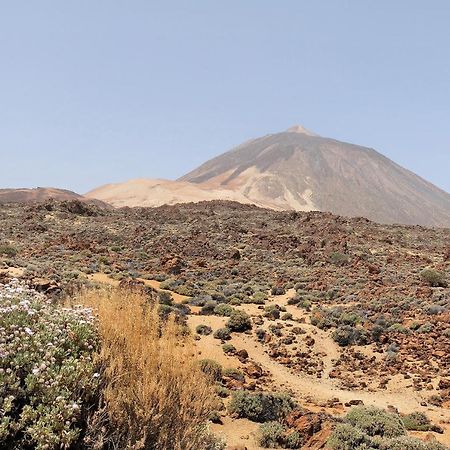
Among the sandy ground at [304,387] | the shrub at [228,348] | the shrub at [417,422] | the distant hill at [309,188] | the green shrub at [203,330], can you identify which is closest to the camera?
the sandy ground at [304,387]

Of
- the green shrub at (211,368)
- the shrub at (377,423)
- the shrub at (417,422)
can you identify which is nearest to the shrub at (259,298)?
the green shrub at (211,368)

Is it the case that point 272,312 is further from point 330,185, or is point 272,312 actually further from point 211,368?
point 330,185

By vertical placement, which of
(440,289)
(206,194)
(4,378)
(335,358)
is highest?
(206,194)

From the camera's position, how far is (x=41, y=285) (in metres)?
14.8

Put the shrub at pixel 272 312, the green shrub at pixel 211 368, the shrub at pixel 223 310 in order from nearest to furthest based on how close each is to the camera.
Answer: the green shrub at pixel 211 368 → the shrub at pixel 223 310 → the shrub at pixel 272 312

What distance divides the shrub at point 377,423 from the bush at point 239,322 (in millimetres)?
7755

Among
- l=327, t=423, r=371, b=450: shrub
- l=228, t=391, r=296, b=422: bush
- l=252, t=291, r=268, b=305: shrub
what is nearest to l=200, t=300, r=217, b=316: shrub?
l=252, t=291, r=268, b=305: shrub

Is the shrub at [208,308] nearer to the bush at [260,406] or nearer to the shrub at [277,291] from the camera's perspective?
the shrub at [277,291]

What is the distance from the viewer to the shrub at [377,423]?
27.9ft

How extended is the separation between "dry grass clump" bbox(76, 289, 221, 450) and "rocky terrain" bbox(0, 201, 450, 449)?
1961 millimetres

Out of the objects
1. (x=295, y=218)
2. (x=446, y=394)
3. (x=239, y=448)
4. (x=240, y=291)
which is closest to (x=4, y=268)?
(x=240, y=291)

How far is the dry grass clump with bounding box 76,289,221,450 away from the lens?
4465 millimetres

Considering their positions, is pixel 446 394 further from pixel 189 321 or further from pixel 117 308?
pixel 117 308

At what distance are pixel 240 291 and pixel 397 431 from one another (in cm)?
1457
